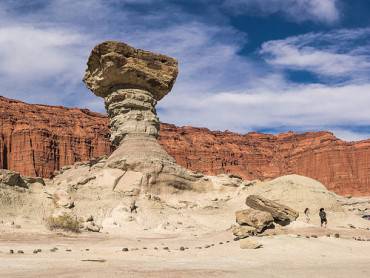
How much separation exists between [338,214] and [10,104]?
105715 millimetres

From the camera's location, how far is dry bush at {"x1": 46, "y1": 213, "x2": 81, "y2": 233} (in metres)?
22.6

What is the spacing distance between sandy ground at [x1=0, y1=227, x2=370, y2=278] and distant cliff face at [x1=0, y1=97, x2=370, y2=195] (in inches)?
3667

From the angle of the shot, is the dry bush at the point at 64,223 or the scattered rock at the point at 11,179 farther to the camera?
the scattered rock at the point at 11,179

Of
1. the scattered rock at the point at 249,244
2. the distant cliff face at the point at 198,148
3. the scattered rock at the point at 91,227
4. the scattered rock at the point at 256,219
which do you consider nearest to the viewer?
the scattered rock at the point at 249,244

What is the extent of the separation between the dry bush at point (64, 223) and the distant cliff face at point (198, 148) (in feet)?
287

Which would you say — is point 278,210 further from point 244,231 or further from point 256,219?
point 244,231

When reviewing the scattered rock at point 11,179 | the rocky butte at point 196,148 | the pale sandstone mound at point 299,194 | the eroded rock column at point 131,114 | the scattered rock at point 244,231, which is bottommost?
the scattered rock at point 244,231

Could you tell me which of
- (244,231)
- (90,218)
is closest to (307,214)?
(244,231)

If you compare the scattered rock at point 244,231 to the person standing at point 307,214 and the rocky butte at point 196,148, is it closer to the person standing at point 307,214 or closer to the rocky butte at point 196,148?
the person standing at point 307,214

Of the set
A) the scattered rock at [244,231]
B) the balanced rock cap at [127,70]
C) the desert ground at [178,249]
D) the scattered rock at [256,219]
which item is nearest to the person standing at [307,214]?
the desert ground at [178,249]

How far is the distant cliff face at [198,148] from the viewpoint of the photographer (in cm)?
11138

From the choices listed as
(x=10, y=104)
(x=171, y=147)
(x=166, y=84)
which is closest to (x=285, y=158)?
(x=171, y=147)

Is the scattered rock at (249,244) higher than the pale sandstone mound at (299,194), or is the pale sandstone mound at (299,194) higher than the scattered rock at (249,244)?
the pale sandstone mound at (299,194)

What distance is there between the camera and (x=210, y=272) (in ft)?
37.2
